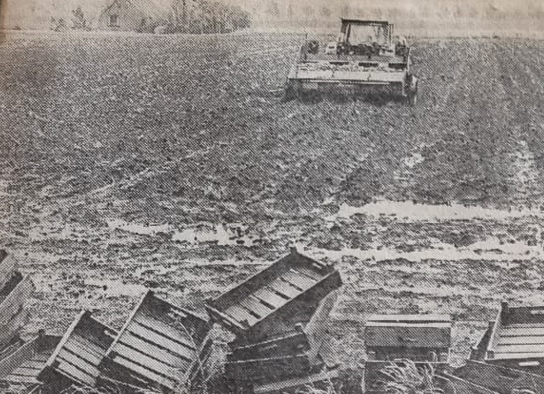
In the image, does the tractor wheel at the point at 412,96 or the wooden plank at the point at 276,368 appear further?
the tractor wheel at the point at 412,96

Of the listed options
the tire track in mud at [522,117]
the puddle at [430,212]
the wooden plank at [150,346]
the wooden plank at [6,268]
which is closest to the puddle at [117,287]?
the wooden plank at [150,346]

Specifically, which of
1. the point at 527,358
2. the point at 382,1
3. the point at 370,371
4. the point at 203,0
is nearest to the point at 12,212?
the point at 203,0

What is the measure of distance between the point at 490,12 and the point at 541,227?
0.63m

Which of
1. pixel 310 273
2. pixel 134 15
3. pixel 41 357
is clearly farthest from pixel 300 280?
pixel 134 15

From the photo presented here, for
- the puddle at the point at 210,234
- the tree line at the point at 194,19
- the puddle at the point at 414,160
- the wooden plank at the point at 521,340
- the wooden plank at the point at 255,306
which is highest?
the tree line at the point at 194,19

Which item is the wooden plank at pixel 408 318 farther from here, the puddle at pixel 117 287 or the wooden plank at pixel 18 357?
the wooden plank at pixel 18 357

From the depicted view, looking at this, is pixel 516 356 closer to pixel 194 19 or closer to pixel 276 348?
pixel 276 348

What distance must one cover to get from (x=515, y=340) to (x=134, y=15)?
1.39 metres

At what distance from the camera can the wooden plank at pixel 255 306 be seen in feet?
5.75

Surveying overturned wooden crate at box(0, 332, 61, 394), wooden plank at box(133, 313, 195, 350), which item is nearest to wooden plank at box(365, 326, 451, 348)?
wooden plank at box(133, 313, 195, 350)

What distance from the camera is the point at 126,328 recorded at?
1.76 metres

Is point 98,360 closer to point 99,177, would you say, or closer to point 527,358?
point 99,177

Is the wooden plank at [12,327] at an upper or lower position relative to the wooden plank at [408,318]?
lower

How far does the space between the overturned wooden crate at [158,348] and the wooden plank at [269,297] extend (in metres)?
0.16
